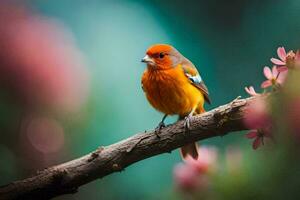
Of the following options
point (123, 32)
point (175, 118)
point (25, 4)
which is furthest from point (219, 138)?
point (25, 4)

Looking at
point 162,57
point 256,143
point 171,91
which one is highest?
point 162,57

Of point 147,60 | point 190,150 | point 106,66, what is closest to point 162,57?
point 147,60

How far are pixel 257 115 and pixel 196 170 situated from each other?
0.29m

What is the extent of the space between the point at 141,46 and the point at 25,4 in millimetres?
375

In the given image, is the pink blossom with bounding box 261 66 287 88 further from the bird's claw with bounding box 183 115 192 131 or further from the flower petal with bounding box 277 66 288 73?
the bird's claw with bounding box 183 115 192 131

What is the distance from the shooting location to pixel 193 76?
1.65m

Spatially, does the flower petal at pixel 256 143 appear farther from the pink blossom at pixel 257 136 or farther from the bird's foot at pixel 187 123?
the bird's foot at pixel 187 123

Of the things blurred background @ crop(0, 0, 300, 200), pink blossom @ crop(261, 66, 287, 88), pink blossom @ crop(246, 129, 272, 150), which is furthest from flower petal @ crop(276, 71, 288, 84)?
blurred background @ crop(0, 0, 300, 200)

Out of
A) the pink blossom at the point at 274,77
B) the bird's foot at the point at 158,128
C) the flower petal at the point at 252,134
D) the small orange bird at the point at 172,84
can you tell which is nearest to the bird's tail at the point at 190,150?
the small orange bird at the point at 172,84

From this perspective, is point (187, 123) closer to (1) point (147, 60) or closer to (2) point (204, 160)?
(2) point (204, 160)

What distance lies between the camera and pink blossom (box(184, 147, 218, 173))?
1.54 m

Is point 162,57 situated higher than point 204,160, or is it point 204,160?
point 162,57

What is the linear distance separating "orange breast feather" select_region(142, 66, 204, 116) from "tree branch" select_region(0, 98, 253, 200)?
11 cm

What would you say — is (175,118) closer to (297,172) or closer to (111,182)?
(111,182)
